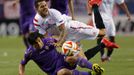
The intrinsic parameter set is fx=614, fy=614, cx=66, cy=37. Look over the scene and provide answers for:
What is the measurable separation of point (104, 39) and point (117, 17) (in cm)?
1551

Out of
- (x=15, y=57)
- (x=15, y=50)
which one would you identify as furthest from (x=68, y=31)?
(x=15, y=50)

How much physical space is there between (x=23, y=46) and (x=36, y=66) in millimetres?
8309

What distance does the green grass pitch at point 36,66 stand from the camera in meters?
13.7

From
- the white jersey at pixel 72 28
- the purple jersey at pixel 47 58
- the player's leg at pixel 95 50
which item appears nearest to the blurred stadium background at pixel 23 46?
the player's leg at pixel 95 50

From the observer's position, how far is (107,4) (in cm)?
1647

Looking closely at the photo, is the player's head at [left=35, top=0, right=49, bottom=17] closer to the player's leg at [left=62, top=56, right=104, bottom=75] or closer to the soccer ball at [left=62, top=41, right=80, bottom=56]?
the soccer ball at [left=62, top=41, right=80, bottom=56]

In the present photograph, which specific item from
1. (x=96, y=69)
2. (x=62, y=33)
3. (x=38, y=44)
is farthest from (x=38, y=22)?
(x=96, y=69)

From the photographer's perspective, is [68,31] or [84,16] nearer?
[68,31]

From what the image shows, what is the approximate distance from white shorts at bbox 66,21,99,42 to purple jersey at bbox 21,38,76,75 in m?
2.38

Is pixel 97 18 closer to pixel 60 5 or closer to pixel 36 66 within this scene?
pixel 60 5

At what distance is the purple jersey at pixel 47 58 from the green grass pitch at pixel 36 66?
2.04m

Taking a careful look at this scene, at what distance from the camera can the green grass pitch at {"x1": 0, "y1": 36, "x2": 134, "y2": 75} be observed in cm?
1371

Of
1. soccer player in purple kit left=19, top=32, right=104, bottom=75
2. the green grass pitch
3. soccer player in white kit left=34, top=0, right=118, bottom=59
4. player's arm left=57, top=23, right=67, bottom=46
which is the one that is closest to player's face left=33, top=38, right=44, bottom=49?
soccer player in purple kit left=19, top=32, right=104, bottom=75

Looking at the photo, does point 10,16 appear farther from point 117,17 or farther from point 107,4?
point 107,4
